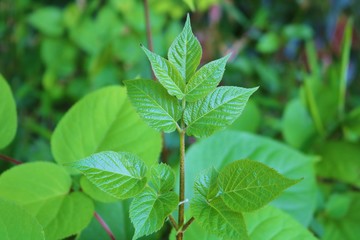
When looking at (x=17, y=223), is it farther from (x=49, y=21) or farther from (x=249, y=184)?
(x=49, y=21)

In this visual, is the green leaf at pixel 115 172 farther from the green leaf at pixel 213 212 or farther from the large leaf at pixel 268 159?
the large leaf at pixel 268 159

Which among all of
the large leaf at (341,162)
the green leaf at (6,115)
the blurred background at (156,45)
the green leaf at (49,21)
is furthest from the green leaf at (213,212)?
the green leaf at (49,21)

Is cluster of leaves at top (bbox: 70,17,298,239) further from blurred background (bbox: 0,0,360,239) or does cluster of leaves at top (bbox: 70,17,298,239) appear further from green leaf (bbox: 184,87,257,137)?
blurred background (bbox: 0,0,360,239)

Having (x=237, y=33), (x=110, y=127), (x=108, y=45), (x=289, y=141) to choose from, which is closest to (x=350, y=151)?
(x=289, y=141)

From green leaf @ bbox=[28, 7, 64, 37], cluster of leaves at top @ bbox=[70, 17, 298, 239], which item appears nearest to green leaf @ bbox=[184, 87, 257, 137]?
cluster of leaves at top @ bbox=[70, 17, 298, 239]

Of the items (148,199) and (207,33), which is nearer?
(148,199)

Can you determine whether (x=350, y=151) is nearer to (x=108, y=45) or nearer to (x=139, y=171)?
(x=139, y=171)
